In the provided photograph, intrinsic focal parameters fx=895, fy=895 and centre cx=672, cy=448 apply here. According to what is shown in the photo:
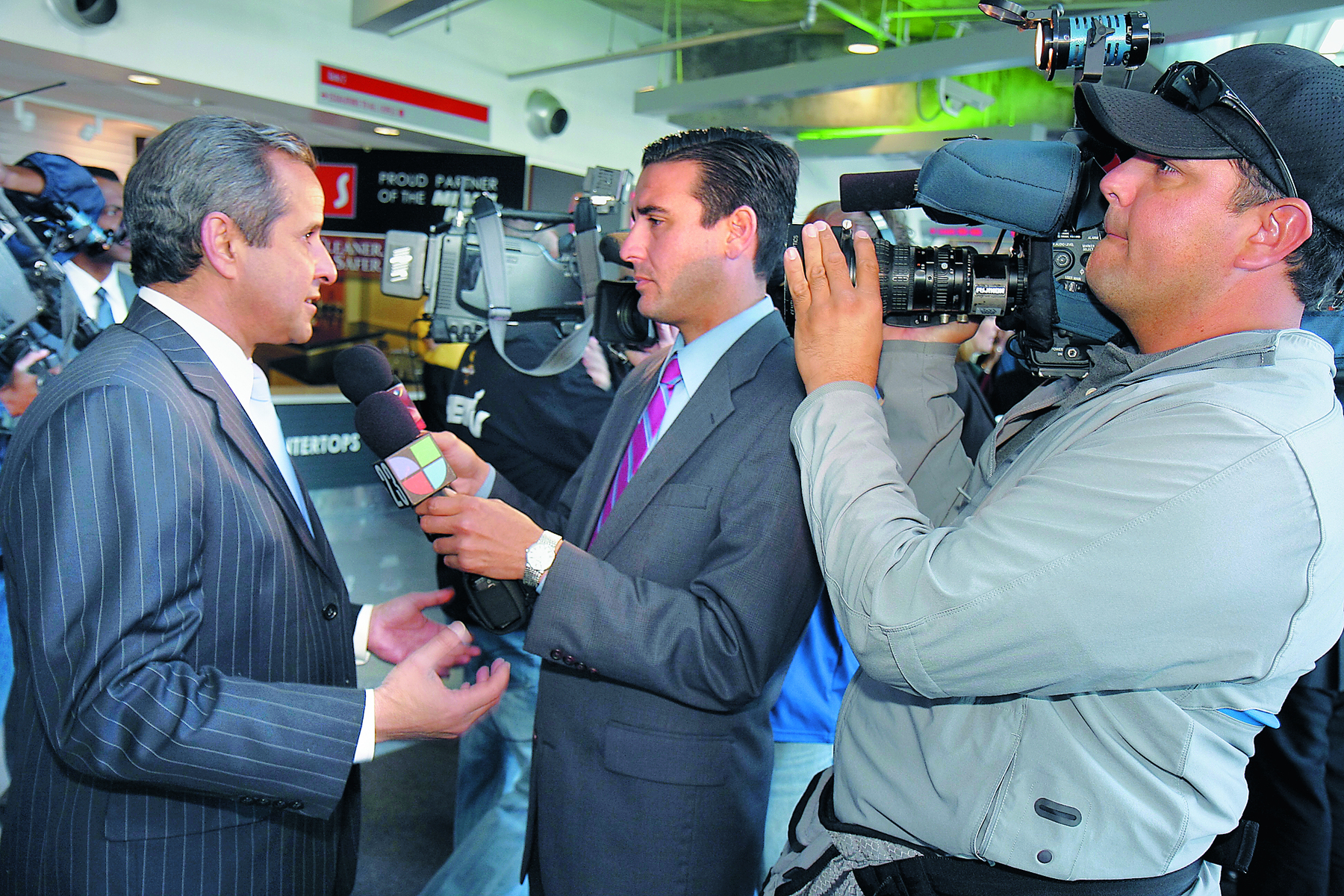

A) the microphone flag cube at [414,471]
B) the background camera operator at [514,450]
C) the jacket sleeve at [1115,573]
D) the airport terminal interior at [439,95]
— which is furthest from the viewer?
the airport terminal interior at [439,95]

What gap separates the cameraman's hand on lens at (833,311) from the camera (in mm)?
1034

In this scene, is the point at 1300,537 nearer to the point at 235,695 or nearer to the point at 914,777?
the point at 914,777

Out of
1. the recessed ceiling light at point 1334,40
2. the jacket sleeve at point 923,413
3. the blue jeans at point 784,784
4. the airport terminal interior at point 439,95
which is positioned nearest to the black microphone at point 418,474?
the jacket sleeve at point 923,413

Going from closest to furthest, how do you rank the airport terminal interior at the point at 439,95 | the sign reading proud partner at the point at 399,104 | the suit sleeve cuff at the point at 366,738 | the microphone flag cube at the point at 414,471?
1. the suit sleeve cuff at the point at 366,738
2. the microphone flag cube at the point at 414,471
3. the airport terminal interior at the point at 439,95
4. the sign reading proud partner at the point at 399,104

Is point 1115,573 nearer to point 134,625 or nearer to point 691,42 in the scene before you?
point 134,625

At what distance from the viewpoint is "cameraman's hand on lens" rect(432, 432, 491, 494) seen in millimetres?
1594

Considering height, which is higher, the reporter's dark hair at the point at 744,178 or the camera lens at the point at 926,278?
the reporter's dark hair at the point at 744,178

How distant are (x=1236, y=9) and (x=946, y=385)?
3532 mm

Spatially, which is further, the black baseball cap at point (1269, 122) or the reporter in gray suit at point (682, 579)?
the reporter in gray suit at point (682, 579)

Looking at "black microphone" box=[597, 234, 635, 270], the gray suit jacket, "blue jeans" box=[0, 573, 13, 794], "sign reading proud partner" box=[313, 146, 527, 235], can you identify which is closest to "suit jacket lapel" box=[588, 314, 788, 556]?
the gray suit jacket

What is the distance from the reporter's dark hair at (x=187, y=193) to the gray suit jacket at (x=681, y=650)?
0.67 metres

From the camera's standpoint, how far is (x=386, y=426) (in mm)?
1283

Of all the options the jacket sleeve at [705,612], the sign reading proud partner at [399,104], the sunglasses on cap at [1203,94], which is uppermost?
the sign reading proud partner at [399,104]

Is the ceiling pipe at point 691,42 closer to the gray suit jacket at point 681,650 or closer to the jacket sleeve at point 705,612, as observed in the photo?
the gray suit jacket at point 681,650
